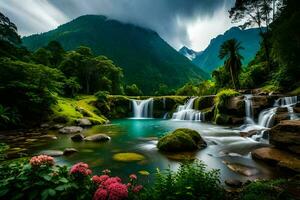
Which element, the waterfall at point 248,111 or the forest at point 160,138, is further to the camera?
the waterfall at point 248,111

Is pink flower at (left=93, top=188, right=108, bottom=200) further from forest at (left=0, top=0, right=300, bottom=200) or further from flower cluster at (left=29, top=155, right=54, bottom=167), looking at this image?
flower cluster at (left=29, top=155, right=54, bottom=167)

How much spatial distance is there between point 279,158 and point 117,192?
859 cm

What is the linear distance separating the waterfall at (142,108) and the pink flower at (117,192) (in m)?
40.4

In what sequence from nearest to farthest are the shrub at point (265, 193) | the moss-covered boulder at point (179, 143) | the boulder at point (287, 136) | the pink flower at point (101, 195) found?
the pink flower at point (101, 195) → the shrub at point (265, 193) → the boulder at point (287, 136) → the moss-covered boulder at point (179, 143)

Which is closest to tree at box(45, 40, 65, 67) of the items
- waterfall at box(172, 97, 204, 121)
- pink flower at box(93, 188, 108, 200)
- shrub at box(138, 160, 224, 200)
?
waterfall at box(172, 97, 204, 121)

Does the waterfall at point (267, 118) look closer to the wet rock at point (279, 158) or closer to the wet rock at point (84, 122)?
→ the wet rock at point (279, 158)

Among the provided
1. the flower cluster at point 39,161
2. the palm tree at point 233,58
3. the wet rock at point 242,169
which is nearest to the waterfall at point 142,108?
the palm tree at point 233,58

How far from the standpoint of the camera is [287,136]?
10164 millimetres

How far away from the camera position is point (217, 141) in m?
14.9

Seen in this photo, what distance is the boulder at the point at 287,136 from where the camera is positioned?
9708 millimetres

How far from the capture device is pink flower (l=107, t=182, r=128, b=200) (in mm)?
3346

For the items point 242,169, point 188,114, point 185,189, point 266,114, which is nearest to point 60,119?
point 188,114

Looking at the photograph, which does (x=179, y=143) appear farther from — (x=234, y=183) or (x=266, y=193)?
(x=266, y=193)

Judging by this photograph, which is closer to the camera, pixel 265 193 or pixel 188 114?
pixel 265 193
